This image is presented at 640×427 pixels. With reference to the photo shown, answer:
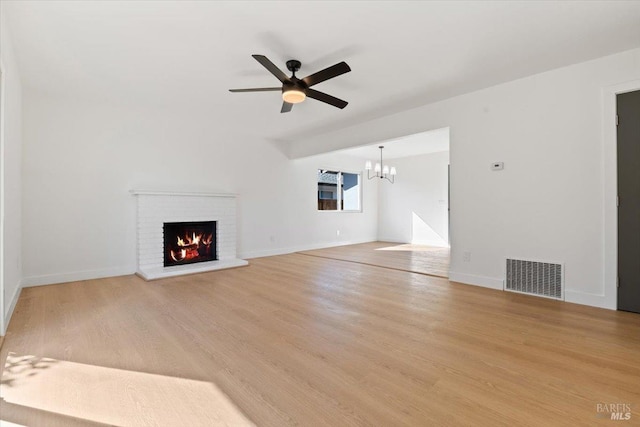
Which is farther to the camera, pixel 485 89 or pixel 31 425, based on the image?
pixel 485 89

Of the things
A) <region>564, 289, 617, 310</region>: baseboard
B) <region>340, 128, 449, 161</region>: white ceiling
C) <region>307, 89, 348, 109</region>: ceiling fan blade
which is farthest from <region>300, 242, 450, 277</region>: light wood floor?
<region>307, 89, 348, 109</region>: ceiling fan blade

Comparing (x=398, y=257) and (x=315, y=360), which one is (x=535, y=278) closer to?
(x=398, y=257)

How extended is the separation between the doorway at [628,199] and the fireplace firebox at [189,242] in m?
5.52

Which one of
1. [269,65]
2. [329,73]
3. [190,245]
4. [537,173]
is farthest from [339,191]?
[269,65]

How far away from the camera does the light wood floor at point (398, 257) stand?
486cm

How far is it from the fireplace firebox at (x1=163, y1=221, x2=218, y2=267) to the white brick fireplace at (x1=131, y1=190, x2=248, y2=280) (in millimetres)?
107

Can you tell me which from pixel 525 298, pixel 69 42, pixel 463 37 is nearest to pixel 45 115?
pixel 69 42

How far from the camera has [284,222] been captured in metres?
6.61

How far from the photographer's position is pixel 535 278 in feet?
11.1

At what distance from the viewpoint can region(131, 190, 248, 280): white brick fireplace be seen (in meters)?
4.53

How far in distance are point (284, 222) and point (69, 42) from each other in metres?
4.57

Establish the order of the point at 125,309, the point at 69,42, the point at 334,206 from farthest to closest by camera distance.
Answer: the point at 334,206 < the point at 125,309 < the point at 69,42

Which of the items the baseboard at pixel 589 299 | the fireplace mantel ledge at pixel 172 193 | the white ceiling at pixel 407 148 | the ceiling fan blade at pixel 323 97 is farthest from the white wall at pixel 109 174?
the baseboard at pixel 589 299

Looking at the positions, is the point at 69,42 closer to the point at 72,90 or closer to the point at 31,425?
the point at 72,90
